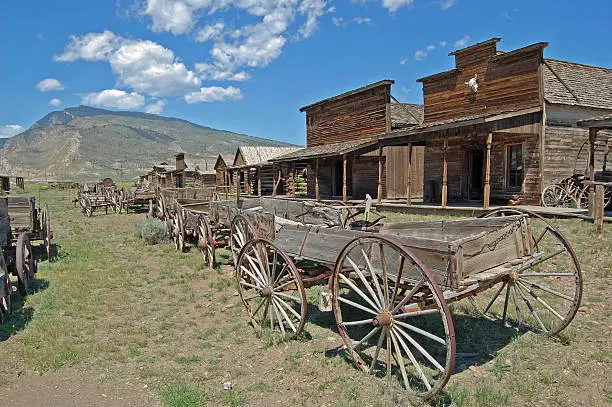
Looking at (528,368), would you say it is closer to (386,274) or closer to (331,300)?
(386,274)

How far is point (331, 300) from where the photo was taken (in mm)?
4191

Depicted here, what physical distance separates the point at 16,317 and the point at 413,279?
5.52 meters

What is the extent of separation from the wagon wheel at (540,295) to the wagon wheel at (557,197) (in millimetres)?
6265

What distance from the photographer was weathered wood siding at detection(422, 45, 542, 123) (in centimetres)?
1435

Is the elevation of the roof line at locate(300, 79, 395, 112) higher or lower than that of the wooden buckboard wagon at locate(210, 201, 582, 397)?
higher

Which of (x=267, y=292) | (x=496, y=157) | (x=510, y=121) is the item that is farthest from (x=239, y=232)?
(x=496, y=157)

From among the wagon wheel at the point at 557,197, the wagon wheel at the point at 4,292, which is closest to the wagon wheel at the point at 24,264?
the wagon wheel at the point at 4,292

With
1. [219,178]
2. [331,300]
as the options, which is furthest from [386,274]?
[219,178]

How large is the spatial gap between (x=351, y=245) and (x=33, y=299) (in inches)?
222

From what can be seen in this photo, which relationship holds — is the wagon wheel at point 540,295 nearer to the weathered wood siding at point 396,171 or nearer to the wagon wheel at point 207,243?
the wagon wheel at point 207,243

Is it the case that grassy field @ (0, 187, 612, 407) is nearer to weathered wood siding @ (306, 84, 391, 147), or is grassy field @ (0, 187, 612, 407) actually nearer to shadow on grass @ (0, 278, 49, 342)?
shadow on grass @ (0, 278, 49, 342)

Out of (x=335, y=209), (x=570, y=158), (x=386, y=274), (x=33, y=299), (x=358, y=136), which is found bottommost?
(x=33, y=299)

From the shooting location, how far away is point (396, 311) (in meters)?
3.60

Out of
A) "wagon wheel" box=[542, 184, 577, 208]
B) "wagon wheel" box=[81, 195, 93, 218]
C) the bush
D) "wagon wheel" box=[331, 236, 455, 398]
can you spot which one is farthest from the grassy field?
"wagon wheel" box=[81, 195, 93, 218]
